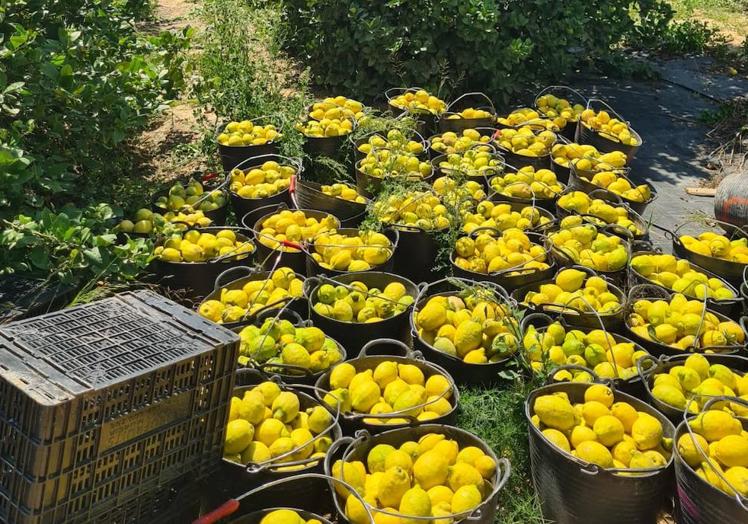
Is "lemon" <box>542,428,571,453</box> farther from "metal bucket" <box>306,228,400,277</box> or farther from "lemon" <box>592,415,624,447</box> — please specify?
"metal bucket" <box>306,228,400,277</box>

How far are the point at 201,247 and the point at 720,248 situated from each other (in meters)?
3.22

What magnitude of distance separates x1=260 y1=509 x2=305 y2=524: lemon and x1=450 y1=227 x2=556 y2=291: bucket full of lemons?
2.10 meters

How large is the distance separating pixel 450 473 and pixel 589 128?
4394 mm

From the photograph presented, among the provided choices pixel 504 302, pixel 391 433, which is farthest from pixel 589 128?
pixel 391 433

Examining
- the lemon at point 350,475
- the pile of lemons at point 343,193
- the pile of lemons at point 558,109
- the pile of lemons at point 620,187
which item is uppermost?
the pile of lemons at point 558,109

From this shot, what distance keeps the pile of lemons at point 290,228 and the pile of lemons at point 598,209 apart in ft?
5.35

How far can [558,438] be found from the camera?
307 cm

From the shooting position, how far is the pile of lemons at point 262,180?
5.34 m

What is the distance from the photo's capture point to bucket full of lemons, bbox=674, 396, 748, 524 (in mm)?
2732

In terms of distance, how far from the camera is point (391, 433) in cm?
304

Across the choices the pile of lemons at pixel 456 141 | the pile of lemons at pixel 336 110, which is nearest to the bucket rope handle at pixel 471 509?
the pile of lemons at pixel 456 141

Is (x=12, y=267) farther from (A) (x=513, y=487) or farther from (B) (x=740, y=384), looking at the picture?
(B) (x=740, y=384)

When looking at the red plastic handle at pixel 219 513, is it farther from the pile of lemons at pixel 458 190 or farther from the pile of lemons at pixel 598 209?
the pile of lemons at pixel 598 209

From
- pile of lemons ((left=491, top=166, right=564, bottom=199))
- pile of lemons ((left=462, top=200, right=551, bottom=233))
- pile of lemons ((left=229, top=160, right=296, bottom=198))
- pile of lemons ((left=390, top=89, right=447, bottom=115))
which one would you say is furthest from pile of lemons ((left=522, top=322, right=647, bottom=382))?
pile of lemons ((left=390, top=89, right=447, bottom=115))
